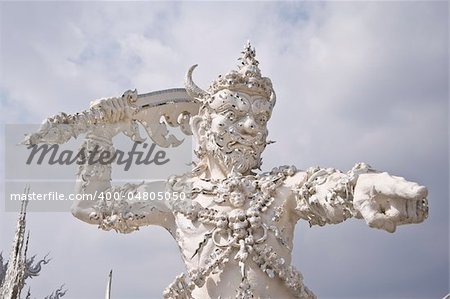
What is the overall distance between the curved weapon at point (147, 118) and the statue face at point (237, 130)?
0.46 metres

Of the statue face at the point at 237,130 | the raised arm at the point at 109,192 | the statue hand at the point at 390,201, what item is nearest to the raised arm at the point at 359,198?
the statue hand at the point at 390,201

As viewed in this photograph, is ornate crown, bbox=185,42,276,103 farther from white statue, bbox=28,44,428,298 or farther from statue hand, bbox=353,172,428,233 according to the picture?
statue hand, bbox=353,172,428,233

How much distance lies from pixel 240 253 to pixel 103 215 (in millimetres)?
1021

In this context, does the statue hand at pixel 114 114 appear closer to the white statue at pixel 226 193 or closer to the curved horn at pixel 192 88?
the white statue at pixel 226 193

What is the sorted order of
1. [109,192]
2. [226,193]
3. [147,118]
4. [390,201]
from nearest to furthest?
[390,201] < [226,193] < [109,192] < [147,118]

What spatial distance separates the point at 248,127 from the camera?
3512mm

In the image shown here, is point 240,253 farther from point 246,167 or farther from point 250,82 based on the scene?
point 250,82

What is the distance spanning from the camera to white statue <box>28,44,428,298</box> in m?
3.21

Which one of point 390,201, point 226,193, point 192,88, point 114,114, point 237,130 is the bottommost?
point 390,201

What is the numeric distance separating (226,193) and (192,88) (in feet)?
3.14

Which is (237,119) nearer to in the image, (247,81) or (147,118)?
(247,81)

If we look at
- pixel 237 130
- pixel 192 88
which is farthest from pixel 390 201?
pixel 192 88

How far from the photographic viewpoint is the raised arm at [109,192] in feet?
11.9

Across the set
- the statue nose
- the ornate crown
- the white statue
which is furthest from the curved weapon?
the statue nose
